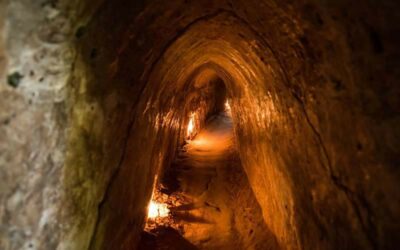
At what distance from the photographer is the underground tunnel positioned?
1814 millimetres

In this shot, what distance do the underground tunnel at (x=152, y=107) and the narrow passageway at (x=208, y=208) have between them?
53.5 inches

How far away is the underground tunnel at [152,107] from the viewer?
1.81 meters

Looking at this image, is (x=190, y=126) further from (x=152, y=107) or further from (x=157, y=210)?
(x=152, y=107)

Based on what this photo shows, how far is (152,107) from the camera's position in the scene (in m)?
5.23

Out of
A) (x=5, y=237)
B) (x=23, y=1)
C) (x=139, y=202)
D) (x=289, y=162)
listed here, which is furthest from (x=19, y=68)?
(x=139, y=202)

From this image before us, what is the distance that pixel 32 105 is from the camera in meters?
1.88

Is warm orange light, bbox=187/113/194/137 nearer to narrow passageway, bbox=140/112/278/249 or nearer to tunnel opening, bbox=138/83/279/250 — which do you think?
tunnel opening, bbox=138/83/279/250

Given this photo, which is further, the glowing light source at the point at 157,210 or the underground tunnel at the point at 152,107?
the glowing light source at the point at 157,210

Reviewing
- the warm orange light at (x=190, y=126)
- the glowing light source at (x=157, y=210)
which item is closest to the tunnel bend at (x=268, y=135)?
the glowing light source at (x=157, y=210)

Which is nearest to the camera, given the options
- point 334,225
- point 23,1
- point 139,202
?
point 23,1

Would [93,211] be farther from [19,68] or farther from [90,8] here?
[90,8]

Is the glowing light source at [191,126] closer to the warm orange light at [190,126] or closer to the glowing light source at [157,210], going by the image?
the warm orange light at [190,126]

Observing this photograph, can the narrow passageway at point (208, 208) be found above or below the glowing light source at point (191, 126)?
below

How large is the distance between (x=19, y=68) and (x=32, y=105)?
23cm
